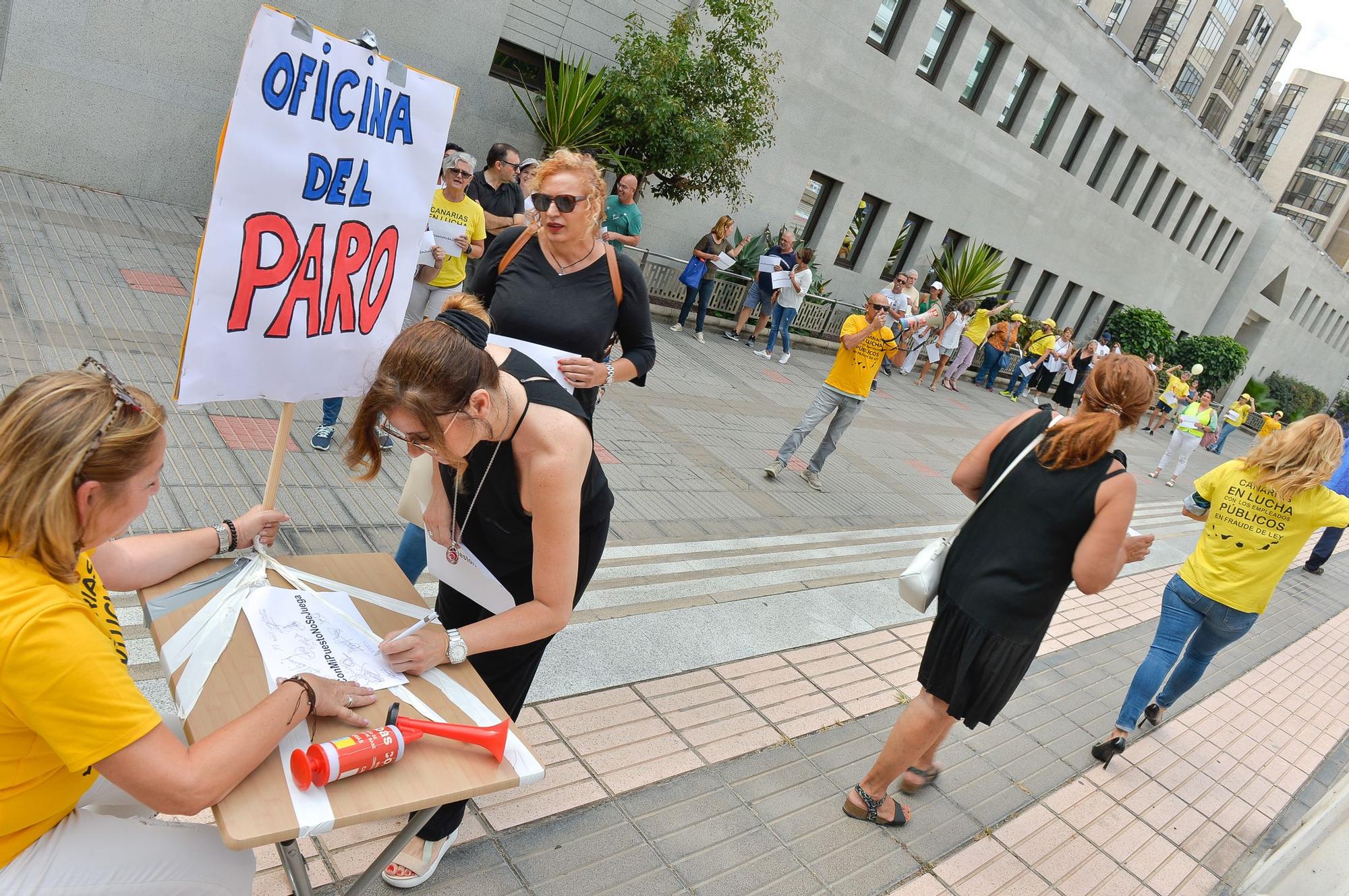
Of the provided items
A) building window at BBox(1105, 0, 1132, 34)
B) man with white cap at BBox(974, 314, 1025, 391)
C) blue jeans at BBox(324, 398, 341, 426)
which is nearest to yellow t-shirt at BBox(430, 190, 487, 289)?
blue jeans at BBox(324, 398, 341, 426)

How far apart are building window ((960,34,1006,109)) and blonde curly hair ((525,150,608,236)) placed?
17.4 m

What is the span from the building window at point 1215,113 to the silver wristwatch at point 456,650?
4010 cm

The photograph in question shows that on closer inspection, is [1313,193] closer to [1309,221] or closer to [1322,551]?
[1309,221]

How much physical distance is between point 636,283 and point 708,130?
8.03 m

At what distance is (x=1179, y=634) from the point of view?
4418 mm

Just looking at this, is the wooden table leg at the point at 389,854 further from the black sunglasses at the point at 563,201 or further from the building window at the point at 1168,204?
→ the building window at the point at 1168,204

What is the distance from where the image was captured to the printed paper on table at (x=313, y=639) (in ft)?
6.08

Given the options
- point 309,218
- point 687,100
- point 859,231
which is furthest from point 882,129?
point 309,218

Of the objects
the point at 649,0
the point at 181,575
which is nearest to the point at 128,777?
the point at 181,575

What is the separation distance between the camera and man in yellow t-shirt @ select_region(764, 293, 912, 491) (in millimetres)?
6910

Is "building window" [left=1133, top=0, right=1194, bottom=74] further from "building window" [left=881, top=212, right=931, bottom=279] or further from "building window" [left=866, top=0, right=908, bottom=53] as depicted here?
"building window" [left=866, top=0, right=908, bottom=53]

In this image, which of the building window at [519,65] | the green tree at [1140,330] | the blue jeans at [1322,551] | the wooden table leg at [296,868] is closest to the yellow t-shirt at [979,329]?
the blue jeans at [1322,551]

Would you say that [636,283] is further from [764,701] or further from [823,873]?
[823,873]

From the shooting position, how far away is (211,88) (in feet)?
30.8
